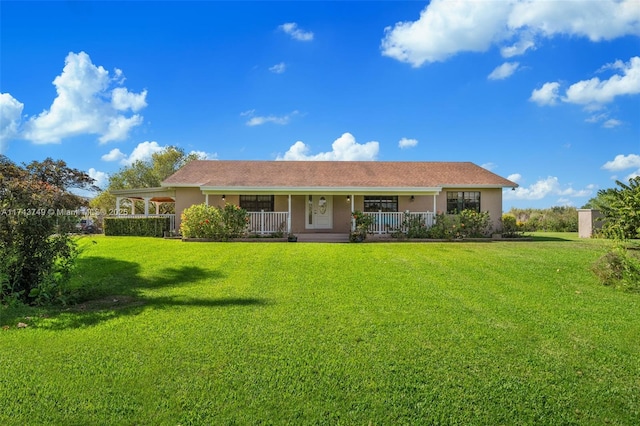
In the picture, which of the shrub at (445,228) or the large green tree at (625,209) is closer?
the large green tree at (625,209)

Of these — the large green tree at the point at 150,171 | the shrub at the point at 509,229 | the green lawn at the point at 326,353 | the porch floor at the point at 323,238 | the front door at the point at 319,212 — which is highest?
the large green tree at the point at 150,171

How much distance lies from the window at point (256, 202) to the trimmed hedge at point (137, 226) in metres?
3.86

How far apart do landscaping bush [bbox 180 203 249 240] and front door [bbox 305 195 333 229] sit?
15.3 ft

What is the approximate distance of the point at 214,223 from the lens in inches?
608

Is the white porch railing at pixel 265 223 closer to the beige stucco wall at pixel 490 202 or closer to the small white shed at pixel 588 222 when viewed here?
the beige stucco wall at pixel 490 202

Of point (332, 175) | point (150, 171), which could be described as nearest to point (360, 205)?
point (332, 175)

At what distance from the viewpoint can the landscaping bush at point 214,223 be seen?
15.4 metres

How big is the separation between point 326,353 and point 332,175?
16970 mm

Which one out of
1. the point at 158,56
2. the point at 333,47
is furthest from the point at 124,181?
the point at 333,47

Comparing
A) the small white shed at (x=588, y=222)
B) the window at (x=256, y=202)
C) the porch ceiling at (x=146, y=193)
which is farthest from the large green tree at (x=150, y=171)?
the small white shed at (x=588, y=222)

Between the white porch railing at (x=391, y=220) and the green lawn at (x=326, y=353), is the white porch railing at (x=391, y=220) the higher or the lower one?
the higher one

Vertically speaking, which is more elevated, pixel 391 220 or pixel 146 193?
pixel 146 193

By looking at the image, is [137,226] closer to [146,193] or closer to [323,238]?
[146,193]

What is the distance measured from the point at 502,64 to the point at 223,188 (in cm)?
1288
